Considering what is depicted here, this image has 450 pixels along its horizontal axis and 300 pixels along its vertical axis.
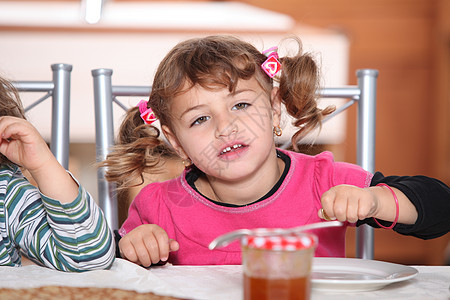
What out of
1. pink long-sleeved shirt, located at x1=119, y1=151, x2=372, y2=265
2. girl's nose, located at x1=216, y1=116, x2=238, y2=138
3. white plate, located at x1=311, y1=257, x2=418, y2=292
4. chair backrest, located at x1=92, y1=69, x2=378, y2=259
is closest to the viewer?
white plate, located at x1=311, y1=257, x2=418, y2=292

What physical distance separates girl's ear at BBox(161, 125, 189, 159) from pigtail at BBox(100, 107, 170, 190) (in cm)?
4

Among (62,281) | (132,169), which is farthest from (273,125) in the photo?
(62,281)

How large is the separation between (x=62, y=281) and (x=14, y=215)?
0.29 m

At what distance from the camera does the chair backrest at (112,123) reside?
125 centimetres

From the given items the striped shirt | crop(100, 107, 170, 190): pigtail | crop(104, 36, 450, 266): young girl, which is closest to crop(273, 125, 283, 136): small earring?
crop(104, 36, 450, 266): young girl

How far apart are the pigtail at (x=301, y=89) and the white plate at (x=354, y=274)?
47 cm

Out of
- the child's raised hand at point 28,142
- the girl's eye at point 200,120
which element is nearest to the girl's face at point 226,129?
the girl's eye at point 200,120

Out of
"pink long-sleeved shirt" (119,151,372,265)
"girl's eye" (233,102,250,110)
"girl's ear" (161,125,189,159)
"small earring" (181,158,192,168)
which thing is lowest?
"pink long-sleeved shirt" (119,151,372,265)

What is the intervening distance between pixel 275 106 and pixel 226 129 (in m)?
0.24

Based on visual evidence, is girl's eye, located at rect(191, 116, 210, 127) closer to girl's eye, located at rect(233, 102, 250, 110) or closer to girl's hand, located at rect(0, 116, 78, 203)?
girl's eye, located at rect(233, 102, 250, 110)

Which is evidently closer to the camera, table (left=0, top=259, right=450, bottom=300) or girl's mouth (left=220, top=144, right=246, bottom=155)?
table (left=0, top=259, right=450, bottom=300)

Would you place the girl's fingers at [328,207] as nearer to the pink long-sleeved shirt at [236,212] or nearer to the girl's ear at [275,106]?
the pink long-sleeved shirt at [236,212]

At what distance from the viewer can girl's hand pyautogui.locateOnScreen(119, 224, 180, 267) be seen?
0.90 metres

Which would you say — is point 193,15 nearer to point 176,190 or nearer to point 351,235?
point 351,235
